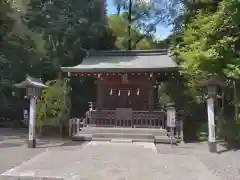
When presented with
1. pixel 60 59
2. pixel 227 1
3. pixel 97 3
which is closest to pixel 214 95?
pixel 227 1

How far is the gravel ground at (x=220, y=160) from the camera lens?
22.6 feet

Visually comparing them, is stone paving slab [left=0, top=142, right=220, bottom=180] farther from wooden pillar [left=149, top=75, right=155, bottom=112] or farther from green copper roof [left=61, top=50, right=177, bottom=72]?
green copper roof [left=61, top=50, right=177, bottom=72]

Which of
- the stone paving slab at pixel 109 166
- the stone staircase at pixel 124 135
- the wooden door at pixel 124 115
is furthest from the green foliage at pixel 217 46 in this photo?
the stone paving slab at pixel 109 166

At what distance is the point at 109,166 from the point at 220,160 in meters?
3.55

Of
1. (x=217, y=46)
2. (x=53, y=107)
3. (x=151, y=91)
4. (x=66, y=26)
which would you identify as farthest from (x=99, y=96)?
(x=217, y=46)

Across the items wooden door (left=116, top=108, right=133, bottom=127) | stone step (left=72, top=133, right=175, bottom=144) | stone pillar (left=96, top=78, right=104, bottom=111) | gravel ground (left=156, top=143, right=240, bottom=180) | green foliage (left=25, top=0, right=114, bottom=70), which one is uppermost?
green foliage (left=25, top=0, right=114, bottom=70)

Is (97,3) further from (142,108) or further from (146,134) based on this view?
(146,134)

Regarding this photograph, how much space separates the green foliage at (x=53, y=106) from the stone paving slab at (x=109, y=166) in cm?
397

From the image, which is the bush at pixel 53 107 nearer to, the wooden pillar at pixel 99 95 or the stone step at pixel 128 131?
the stone step at pixel 128 131

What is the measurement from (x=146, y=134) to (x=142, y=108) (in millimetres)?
3057

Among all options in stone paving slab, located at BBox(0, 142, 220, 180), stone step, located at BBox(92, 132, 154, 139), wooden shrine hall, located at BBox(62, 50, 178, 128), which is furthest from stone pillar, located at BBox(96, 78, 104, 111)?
stone paving slab, located at BBox(0, 142, 220, 180)

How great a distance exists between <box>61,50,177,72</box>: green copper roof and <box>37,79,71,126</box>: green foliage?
4.10 ft

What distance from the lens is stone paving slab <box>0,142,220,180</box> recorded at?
6.36 meters

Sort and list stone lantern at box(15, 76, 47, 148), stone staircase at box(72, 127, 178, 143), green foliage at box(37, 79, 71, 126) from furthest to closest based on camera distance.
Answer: green foliage at box(37, 79, 71, 126) → stone staircase at box(72, 127, 178, 143) → stone lantern at box(15, 76, 47, 148)
